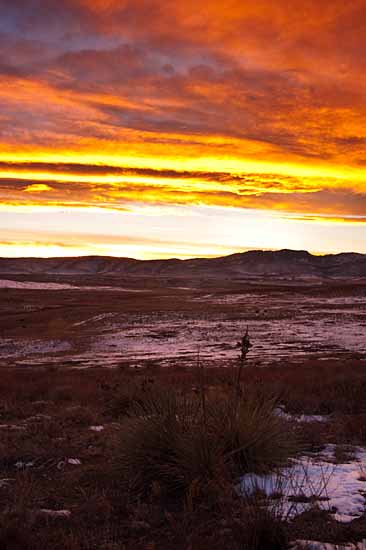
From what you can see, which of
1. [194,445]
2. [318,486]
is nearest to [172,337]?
[318,486]

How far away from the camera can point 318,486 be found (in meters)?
6.03

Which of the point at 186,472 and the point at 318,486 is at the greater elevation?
the point at 186,472

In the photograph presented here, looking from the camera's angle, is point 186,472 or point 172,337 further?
point 172,337

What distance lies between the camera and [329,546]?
14.6ft

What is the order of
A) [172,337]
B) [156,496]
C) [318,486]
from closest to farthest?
[156,496], [318,486], [172,337]

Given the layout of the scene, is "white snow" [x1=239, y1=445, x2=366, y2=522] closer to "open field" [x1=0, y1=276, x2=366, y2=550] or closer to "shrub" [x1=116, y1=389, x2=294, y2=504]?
"open field" [x1=0, y1=276, x2=366, y2=550]

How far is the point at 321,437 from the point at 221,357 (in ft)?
59.1

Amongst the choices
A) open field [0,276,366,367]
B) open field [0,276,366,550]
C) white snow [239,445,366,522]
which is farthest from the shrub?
open field [0,276,366,367]

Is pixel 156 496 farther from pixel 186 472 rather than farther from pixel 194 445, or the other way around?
pixel 194 445

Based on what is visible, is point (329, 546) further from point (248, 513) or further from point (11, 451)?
point (11, 451)

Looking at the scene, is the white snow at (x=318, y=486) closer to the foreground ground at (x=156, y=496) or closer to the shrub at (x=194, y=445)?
the foreground ground at (x=156, y=496)

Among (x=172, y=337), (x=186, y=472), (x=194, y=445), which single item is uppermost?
(x=194, y=445)

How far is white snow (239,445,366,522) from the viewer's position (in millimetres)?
5320

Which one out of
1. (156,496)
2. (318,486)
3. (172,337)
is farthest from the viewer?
(172,337)
